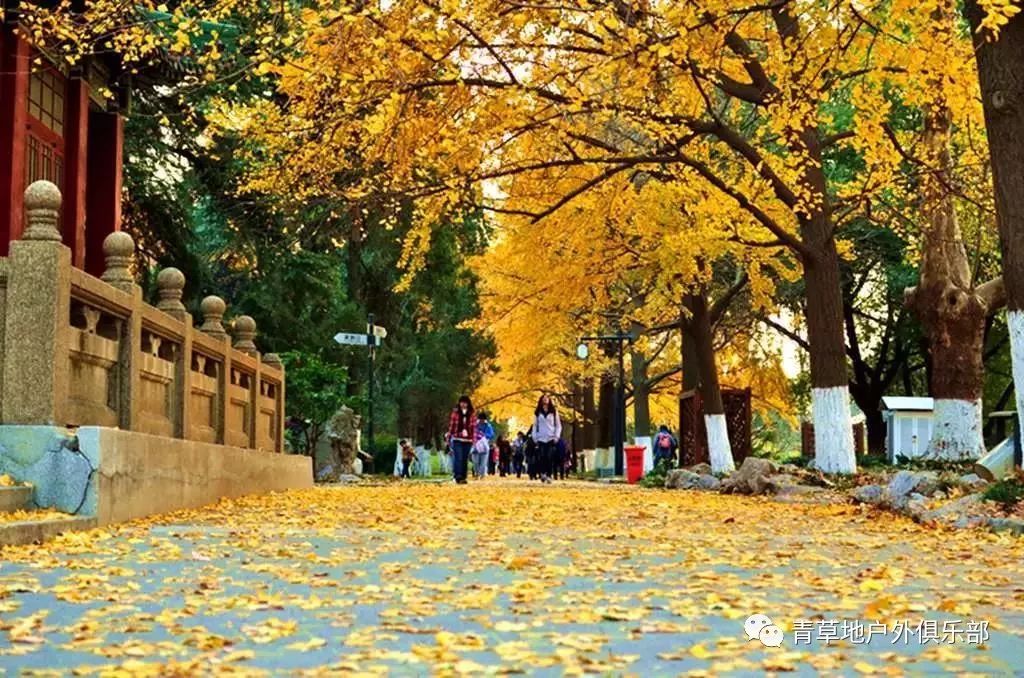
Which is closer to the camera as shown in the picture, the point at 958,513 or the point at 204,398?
the point at 958,513

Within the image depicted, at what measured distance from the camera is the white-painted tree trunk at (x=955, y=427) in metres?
23.3

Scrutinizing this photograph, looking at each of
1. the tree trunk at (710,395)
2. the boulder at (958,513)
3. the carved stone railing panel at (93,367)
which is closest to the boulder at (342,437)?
the tree trunk at (710,395)

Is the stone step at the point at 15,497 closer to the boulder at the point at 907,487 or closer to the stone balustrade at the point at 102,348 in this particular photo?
the stone balustrade at the point at 102,348

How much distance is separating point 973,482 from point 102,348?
359 inches

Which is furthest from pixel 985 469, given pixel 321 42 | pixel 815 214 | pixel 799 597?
pixel 799 597

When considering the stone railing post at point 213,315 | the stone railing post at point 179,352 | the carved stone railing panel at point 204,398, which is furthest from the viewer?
the stone railing post at point 213,315

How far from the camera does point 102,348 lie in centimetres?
1191

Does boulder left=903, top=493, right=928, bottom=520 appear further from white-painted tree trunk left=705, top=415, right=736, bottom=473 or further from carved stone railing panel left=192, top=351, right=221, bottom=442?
white-painted tree trunk left=705, top=415, right=736, bottom=473

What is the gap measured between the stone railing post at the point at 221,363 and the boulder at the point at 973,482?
8497 millimetres

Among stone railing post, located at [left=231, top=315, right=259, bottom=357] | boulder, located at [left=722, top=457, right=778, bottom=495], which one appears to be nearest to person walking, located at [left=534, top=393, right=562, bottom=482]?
boulder, located at [left=722, top=457, right=778, bottom=495]

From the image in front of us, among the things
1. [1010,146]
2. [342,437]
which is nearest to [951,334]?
[1010,146]

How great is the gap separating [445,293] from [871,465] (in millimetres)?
12782

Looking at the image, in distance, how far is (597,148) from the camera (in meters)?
21.9

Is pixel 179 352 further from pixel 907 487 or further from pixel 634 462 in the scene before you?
pixel 634 462
